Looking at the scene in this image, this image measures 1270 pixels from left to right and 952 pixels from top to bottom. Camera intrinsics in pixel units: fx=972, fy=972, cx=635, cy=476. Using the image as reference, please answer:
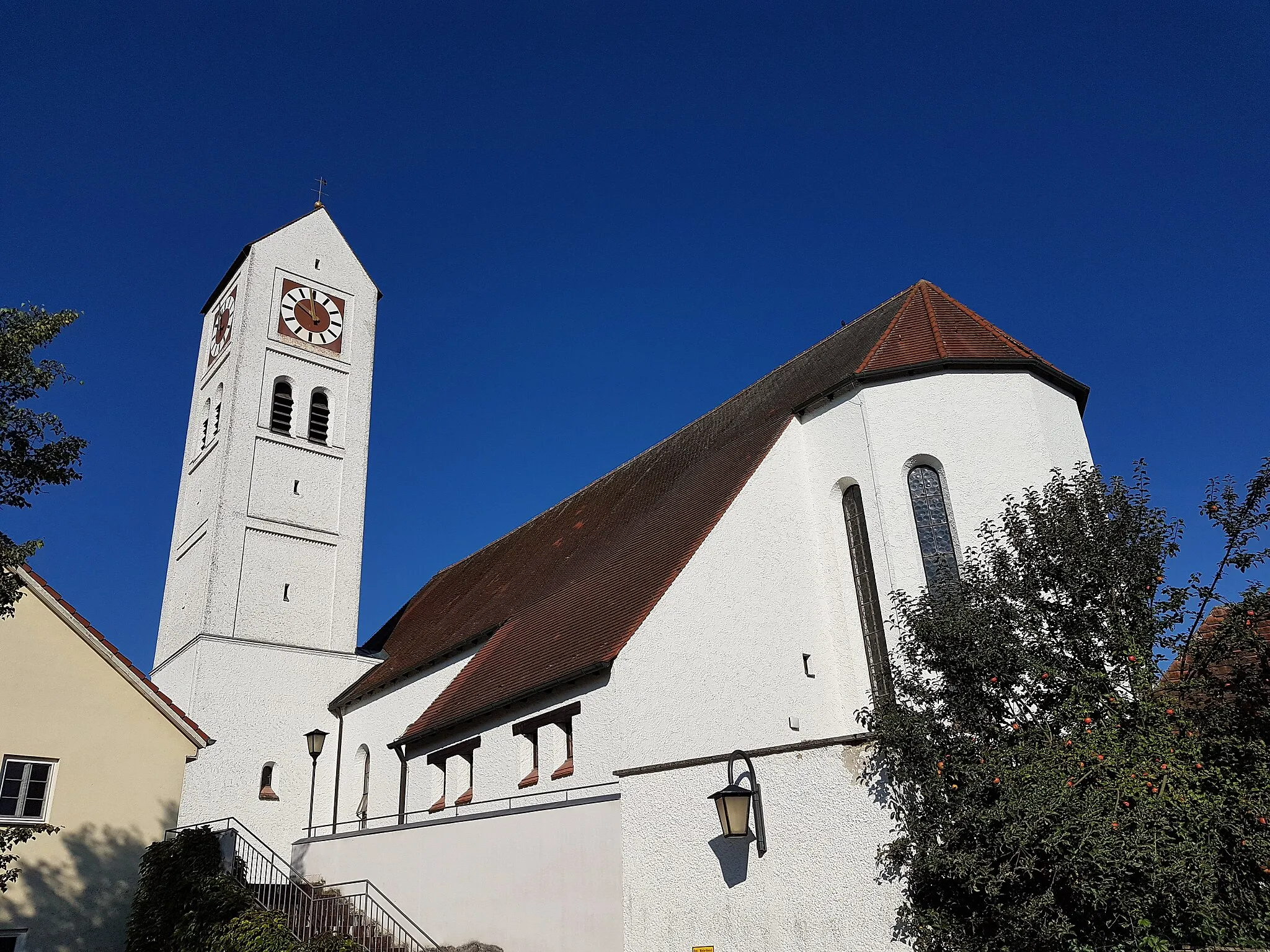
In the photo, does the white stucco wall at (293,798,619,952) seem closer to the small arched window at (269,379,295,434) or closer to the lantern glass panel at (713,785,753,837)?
the lantern glass panel at (713,785,753,837)

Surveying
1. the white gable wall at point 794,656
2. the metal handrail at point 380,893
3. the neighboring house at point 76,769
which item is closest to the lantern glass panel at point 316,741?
the metal handrail at point 380,893

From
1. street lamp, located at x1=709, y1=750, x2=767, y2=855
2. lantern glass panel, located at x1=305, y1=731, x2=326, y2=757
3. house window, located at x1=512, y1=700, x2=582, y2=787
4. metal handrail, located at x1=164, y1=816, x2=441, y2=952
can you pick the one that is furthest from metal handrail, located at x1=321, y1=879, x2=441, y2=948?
street lamp, located at x1=709, y1=750, x2=767, y2=855

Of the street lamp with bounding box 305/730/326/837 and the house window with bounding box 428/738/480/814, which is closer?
the house window with bounding box 428/738/480/814

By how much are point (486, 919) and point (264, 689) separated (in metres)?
12.4

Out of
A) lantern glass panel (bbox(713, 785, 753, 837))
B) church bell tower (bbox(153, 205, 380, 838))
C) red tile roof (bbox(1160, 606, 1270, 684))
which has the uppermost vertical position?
church bell tower (bbox(153, 205, 380, 838))

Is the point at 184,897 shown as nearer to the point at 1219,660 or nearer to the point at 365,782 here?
the point at 365,782

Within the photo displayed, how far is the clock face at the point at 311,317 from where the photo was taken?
89.8ft

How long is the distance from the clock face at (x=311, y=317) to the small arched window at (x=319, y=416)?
156cm

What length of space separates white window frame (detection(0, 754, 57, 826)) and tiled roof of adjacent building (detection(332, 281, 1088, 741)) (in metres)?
5.38

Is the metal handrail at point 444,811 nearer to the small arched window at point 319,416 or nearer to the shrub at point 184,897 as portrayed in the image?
the shrub at point 184,897

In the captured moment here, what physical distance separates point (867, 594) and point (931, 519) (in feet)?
5.16

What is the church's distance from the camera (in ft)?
34.2

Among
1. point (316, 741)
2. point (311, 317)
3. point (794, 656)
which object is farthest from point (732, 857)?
point (311, 317)

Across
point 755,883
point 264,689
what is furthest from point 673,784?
point 264,689
